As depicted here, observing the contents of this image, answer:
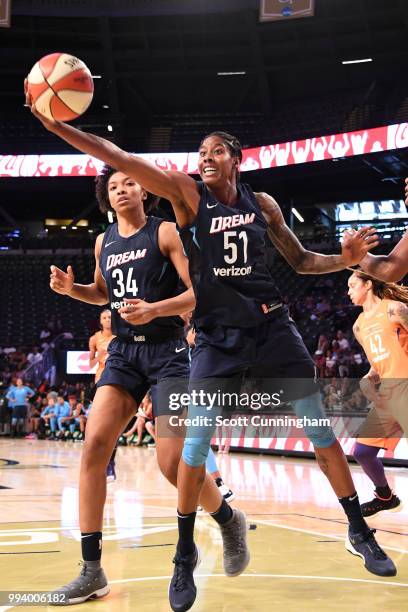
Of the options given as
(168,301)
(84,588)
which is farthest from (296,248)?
(84,588)

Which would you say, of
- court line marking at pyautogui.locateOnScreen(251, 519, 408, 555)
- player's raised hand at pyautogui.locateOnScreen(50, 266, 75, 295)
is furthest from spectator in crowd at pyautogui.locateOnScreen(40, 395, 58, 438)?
player's raised hand at pyautogui.locateOnScreen(50, 266, 75, 295)

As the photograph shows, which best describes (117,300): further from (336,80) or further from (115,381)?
(336,80)

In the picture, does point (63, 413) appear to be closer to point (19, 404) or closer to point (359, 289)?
point (19, 404)

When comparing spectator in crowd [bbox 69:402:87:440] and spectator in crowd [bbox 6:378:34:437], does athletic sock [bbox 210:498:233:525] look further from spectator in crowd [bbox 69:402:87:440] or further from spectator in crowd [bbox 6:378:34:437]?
spectator in crowd [bbox 6:378:34:437]

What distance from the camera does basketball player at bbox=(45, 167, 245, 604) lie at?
4.17m

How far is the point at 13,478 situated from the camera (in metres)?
10.4

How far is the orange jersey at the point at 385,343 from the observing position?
6.91m

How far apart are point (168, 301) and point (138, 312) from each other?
27 cm

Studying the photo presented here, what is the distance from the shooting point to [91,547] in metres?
4.11

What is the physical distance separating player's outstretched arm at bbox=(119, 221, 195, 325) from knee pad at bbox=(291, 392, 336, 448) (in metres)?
0.83

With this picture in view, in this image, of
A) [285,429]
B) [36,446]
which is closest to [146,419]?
[36,446]

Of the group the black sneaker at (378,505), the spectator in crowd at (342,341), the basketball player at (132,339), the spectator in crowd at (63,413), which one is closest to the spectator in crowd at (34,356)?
the spectator in crowd at (63,413)

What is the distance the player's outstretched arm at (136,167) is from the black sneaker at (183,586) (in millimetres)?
1768

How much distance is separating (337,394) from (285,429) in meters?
1.26
